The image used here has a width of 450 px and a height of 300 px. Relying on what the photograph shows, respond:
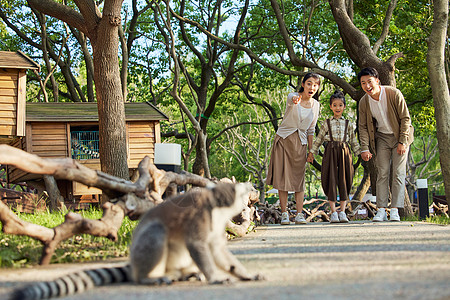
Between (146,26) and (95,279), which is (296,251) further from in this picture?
(146,26)

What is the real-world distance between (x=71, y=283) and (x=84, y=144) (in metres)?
20.1

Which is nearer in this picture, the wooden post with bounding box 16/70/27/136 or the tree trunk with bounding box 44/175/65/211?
the wooden post with bounding box 16/70/27/136

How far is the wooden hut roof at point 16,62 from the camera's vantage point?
17.5 m

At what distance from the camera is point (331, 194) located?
371 inches

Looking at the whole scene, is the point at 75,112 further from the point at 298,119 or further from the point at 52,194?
the point at 298,119

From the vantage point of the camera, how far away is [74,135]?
22.6 metres

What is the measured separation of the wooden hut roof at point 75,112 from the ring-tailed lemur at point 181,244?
58.8ft

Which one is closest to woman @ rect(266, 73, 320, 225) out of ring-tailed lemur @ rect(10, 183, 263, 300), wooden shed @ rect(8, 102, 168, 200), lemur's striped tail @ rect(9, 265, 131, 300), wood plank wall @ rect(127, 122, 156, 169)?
ring-tailed lemur @ rect(10, 183, 263, 300)

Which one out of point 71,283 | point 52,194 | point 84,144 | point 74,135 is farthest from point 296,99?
point 74,135

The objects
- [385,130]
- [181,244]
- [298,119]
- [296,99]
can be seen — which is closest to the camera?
[181,244]

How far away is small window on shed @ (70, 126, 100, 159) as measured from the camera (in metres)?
22.1

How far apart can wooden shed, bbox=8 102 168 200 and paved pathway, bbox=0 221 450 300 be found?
16276 millimetres

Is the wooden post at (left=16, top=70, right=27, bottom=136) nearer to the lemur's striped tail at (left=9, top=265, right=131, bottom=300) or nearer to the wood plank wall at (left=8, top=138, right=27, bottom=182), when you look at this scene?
the wood plank wall at (left=8, top=138, right=27, bottom=182)

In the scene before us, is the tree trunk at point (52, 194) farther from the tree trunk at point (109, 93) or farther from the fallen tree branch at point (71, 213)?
the fallen tree branch at point (71, 213)
